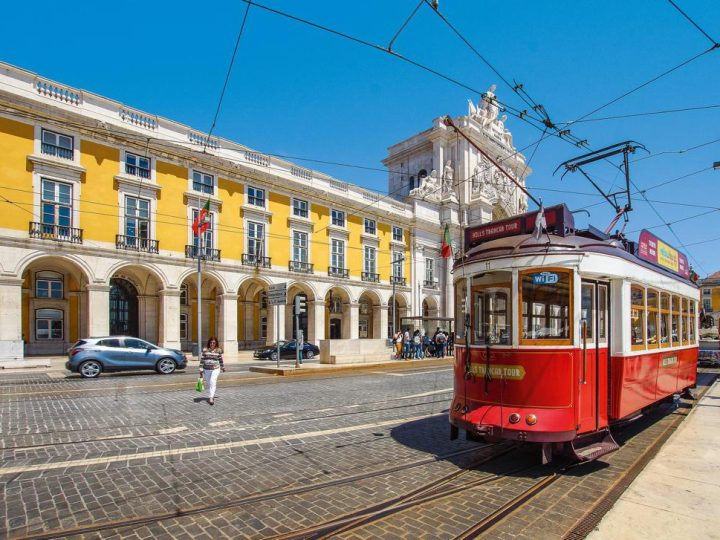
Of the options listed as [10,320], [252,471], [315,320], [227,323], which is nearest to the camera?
[252,471]

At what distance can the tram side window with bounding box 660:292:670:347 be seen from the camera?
25.8 ft

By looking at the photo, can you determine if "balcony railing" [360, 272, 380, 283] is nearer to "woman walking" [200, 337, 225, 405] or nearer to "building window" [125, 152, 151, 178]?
"building window" [125, 152, 151, 178]

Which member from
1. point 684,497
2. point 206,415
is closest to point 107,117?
point 206,415

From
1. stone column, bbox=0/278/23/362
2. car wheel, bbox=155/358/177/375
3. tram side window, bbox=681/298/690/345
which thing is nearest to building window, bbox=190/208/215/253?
stone column, bbox=0/278/23/362

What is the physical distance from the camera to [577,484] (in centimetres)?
536

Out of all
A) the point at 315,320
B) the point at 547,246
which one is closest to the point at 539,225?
the point at 547,246

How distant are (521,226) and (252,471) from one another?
498 centimetres

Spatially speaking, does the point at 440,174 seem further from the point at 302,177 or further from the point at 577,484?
the point at 577,484

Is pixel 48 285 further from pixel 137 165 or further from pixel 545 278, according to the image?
pixel 545 278

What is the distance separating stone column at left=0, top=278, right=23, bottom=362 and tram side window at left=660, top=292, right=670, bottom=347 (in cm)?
2395

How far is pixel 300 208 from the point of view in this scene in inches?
1315

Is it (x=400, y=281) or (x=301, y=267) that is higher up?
(x=301, y=267)

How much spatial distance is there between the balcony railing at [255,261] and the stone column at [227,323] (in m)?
2.52

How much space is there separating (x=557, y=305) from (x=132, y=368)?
1679cm
